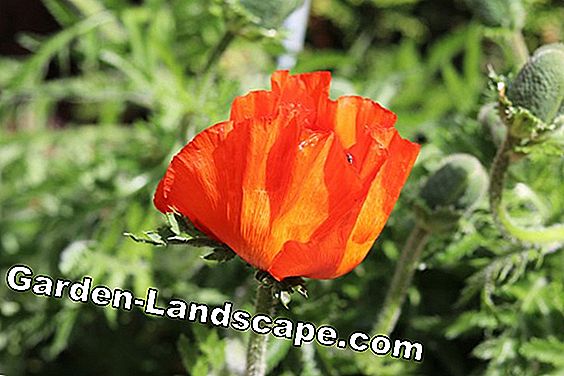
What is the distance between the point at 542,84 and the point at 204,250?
0.40 meters

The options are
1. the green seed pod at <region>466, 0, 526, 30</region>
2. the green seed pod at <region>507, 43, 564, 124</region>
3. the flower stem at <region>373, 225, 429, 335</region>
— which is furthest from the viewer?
the green seed pod at <region>466, 0, 526, 30</region>

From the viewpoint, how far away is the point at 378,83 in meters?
1.21

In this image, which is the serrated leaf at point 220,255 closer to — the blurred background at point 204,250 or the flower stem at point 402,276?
the blurred background at point 204,250

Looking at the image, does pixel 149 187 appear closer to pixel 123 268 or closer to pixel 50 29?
pixel 123 268

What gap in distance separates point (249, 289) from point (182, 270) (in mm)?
110

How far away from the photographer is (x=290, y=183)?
2.06 ft

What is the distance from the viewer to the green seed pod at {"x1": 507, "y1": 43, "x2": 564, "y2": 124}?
2.52 ft

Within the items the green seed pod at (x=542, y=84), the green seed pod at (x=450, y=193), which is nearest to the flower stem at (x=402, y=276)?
the green seed pod at (x=450, y=193)

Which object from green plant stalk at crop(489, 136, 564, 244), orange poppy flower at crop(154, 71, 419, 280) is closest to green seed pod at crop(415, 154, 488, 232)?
green plant stalk at crop(489, 136, 564, 244)

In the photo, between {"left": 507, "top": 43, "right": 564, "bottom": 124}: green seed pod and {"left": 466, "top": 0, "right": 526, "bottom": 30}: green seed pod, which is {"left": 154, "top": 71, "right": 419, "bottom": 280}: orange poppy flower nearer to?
{"left": 507, "top": 43, "right": 564, "bottom": 124}: green seed pod

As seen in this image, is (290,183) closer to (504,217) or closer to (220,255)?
(220,255)

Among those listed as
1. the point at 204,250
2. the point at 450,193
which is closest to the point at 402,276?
the point at 450,193

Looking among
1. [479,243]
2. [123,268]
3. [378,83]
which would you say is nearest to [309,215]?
[479,243]

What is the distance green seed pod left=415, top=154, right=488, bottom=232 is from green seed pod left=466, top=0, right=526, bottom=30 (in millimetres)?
204
